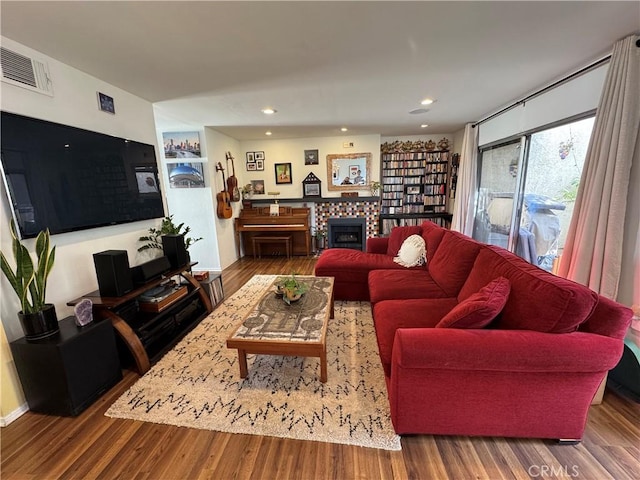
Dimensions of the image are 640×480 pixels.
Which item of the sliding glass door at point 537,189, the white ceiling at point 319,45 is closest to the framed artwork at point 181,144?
the white ceiling at point 319,45

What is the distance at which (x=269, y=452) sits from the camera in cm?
140

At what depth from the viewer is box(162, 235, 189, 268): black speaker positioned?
8.78 feet

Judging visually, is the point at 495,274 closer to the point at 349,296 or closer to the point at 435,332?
the point at 435,332

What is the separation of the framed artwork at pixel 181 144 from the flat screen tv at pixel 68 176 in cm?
162

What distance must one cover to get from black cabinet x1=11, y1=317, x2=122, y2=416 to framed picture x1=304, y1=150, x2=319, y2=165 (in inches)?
172

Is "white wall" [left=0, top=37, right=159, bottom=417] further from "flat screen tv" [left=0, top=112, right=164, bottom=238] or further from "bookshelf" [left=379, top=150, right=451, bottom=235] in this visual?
"bookshelf" [left=379, top=150, right=451, bottom=235]

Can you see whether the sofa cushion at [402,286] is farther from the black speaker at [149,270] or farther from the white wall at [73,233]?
the white wall at [73,233]

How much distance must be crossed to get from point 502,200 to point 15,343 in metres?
5.01

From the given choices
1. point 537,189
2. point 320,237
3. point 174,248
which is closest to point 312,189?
point 320,237

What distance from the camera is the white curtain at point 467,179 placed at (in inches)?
172

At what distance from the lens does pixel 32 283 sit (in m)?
1.63

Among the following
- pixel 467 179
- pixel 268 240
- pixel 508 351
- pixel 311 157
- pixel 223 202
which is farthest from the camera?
pixel 311 157

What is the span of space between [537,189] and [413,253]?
5.31 feet

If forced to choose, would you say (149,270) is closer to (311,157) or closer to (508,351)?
(508,351)
